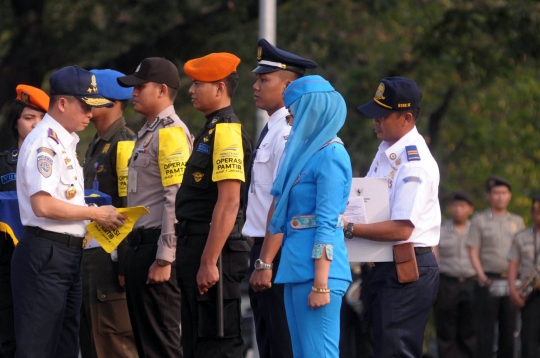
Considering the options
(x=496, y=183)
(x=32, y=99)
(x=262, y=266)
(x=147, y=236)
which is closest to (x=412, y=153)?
(x=262, y=266)

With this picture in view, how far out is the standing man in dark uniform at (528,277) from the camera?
9.88 meters

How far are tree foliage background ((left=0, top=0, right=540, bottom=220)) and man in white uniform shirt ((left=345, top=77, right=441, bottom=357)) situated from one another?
7.47 m

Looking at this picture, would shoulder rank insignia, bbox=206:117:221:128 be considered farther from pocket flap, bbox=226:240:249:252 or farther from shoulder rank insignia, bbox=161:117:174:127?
pocket flap, bbox=226:240:249:252

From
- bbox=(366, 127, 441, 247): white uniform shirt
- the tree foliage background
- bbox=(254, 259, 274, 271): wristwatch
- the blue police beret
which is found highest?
the tree foliage background

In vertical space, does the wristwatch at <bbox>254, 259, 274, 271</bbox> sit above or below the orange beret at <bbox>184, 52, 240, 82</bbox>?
below

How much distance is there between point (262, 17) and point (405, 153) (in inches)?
170

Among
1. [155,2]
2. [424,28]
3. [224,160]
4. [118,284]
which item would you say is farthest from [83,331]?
[424,28]

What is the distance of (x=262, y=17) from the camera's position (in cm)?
971

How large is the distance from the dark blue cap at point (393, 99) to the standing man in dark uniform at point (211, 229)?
0.82m

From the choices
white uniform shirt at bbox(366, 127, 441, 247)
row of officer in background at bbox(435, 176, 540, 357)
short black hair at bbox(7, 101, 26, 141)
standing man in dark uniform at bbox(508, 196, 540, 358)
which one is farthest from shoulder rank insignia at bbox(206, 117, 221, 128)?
row of officer in background at bbox(435, 176, 540, 357)

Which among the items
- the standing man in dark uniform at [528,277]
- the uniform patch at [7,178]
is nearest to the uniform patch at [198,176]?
the uniform patch at [7,178]

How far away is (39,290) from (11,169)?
1595 millimetres

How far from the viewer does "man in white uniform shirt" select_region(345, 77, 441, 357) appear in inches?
220

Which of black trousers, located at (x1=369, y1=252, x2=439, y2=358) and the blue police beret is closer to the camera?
the blue police beret
